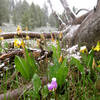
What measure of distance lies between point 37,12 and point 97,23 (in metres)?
28.9

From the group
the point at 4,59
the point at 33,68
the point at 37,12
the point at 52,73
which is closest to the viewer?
the point at 52,73

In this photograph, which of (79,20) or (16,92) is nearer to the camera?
(16,92)

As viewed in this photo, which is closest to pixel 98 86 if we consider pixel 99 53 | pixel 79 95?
pixel 79 95

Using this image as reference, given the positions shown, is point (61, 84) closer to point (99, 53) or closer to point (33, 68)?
point (33, 68)

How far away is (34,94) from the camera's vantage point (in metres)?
0.77

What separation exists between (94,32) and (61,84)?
837 millimetres

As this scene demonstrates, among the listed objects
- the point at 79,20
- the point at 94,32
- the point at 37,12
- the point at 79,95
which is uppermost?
the point at 37,12

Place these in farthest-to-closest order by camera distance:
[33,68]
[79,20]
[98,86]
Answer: [79,20], [33,68], [98,86]

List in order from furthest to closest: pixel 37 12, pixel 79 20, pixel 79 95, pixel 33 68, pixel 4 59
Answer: pixel 37 12
pixel 79 20
pixel 4 59
pixel 33 68
pixel 79 95

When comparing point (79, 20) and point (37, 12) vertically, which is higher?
point (37, 12)

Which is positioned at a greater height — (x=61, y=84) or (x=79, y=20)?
(x=79, y=20)

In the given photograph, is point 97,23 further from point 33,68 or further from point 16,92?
point 16,92

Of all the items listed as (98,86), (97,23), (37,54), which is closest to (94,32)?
(97,23)

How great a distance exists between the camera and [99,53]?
1.35 m
